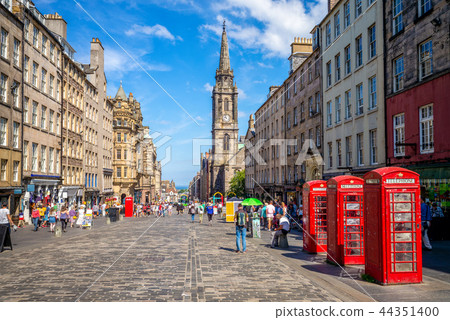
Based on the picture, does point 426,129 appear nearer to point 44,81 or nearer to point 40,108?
point 40,108

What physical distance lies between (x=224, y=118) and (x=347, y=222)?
379 ft

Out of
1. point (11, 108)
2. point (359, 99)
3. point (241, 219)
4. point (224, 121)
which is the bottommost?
point (241, 219)

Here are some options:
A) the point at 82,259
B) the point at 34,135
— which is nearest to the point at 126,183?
the point at 34,135

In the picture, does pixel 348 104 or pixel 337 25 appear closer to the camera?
pixel 348 104

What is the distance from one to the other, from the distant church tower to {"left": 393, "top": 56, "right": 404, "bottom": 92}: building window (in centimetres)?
10168

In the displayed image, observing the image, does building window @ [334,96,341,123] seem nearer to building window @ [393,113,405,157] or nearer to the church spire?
building window @ [393,113,405,157]

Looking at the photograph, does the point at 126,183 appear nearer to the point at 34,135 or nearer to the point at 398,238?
the point at 34,135

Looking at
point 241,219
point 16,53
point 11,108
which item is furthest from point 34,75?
point 241,219

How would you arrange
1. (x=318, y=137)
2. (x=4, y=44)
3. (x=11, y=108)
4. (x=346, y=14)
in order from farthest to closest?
1. (x=318, y=137)
2. (x=11, y=108)
3. (x=346, y=14)
4. (x=4, y=44)

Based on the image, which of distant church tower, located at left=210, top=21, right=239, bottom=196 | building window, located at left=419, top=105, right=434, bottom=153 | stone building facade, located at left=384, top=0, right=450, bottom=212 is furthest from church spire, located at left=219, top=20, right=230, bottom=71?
building window, located at left=419, top=105, right=434, bottom=153

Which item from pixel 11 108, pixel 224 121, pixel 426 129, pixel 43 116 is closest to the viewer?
pixel 426 129

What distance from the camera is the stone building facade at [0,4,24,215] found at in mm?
25484

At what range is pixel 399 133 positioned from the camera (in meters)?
20.4

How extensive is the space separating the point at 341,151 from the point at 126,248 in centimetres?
1775
